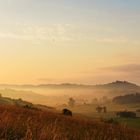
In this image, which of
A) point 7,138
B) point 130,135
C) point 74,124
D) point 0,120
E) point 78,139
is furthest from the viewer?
point 74,124

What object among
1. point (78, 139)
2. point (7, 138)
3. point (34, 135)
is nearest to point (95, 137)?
point (78, 139)

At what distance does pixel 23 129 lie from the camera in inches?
386

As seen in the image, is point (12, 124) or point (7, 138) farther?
point (12, 124)

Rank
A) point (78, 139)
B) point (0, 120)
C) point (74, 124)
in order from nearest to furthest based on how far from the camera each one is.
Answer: point (0, 120) → point (78, 139) → point (74, 124)

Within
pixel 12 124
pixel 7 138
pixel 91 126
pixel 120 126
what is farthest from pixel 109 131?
pixel 7 138

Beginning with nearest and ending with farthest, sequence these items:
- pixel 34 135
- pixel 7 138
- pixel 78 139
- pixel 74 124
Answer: pixel 7 138, pixel 34 135, pixel 78 139, pixel 74 124

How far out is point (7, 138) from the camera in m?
8.59

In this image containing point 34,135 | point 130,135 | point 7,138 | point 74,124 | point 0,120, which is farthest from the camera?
point 74,124

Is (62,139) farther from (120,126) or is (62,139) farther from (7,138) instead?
(120,126)

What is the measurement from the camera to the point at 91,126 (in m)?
14.6

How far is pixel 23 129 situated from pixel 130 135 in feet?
13.9

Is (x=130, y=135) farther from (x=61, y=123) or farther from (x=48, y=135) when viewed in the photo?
(x=48, y=135)

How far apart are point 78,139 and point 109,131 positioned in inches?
→ 95.9

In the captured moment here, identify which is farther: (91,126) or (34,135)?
(91,126)
